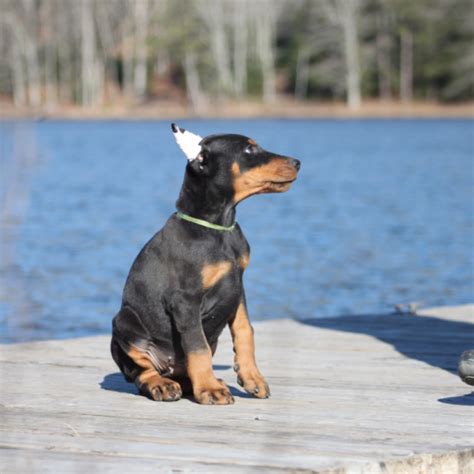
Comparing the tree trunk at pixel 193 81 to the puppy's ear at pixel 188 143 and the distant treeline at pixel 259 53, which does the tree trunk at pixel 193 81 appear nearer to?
the distant treeline at pixel 259 53

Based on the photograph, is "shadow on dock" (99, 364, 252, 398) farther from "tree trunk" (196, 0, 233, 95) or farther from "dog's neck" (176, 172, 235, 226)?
"tree trunk" (196, 0, 233, 95)

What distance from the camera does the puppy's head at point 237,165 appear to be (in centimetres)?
506

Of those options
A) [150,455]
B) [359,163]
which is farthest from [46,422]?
[359,163]

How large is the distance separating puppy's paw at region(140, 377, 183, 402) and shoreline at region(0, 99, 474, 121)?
68.1 metres

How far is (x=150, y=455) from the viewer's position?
4230 millimetres

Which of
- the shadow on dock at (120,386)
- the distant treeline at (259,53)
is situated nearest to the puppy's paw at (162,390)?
the shadow on dock at (120,386)

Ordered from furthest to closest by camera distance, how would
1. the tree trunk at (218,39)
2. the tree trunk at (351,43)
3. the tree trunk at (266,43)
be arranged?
the tree trunk at (218,39) → the tree trunk at (266,43) → the tree trunk at (351,43)

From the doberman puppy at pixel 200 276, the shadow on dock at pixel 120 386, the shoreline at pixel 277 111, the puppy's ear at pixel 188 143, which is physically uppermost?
the puppy's ear at pixel 188 143

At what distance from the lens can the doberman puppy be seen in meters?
5.07

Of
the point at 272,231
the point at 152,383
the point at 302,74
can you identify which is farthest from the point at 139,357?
the point at 302,74

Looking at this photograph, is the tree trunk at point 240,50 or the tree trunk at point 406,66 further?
the tree trunk at point 240,50

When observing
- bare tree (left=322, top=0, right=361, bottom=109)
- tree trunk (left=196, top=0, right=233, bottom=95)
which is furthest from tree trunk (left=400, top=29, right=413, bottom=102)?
tree trunk (left=196, top=0, right=233, bottom=95)

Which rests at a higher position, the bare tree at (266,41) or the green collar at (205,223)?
the green collar at (205,223)

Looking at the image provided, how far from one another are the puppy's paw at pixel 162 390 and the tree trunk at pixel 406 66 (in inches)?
2783
